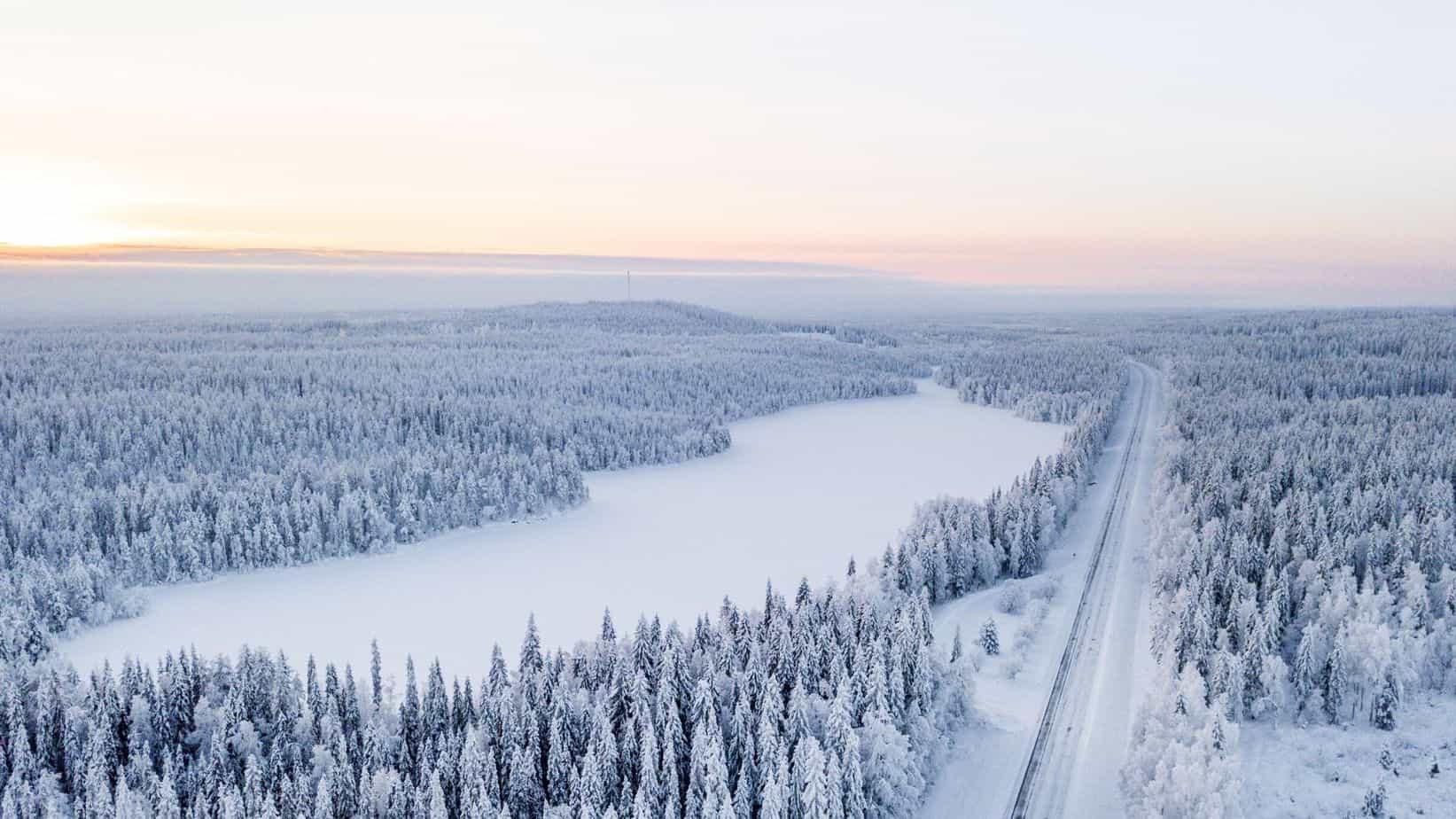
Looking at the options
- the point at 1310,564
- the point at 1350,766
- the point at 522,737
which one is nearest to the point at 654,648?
the point at 522,737

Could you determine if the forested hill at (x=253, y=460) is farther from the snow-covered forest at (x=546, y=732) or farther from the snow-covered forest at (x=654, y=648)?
the snow-covered forest at (x=546, y=732)

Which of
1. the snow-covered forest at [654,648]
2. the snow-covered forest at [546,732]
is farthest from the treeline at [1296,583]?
the snow-covered forest at [546,732]

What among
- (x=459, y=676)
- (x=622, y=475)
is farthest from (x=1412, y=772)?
(x=622, y=475)

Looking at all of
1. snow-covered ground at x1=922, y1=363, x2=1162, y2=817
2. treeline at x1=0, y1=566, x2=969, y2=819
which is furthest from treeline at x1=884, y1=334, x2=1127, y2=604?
treeline at x1=0, y1=566, x2=969, y2=819

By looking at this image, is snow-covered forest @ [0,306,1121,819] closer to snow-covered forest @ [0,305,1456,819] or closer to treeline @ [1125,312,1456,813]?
snow-covered forest @ [0,305,1456,819]

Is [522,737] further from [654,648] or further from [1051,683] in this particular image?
[1051,683]

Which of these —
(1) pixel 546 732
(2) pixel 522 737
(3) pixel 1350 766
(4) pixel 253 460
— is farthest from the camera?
(4) pixel 253 460
